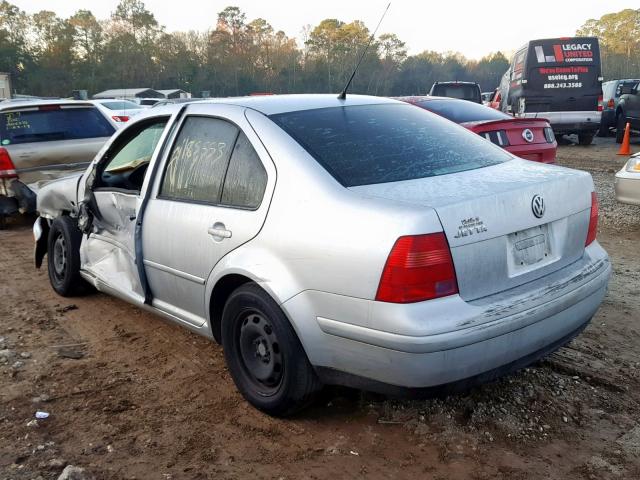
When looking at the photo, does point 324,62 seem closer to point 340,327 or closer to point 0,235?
point 0,235

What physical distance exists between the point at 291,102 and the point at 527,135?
4.70m


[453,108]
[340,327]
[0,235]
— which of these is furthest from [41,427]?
[453,108]

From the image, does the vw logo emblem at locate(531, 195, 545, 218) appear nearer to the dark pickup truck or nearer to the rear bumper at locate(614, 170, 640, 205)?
the rear bumper at locate(614, 170, 640, 205)

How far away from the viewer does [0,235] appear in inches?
312

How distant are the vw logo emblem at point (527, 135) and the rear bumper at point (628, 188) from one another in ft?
3.56

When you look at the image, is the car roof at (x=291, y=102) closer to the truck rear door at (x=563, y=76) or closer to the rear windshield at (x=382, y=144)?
the rear windshield at (x=382, y=144)

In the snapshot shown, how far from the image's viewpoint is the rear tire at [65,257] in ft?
16.1

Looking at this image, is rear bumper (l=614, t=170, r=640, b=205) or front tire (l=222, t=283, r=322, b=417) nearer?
front tire (l=222, t=283, r=322, b=417)

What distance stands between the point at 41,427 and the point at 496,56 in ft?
287

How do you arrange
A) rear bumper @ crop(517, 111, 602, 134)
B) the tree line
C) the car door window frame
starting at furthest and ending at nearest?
the tree line < rear bumper @ crop(517, 111, 602, 134) < the car door window frame

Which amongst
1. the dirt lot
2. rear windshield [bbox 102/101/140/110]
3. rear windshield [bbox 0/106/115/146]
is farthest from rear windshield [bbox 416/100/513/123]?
rear windshield [bbox 102/101/140/110]

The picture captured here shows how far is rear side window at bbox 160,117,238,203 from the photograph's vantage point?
11.1 ft

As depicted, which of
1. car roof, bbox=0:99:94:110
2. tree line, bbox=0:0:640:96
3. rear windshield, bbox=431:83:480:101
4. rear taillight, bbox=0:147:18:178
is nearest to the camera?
rear taillight, bbox=0:147:18:178

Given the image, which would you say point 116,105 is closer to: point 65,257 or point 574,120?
point 574,120
